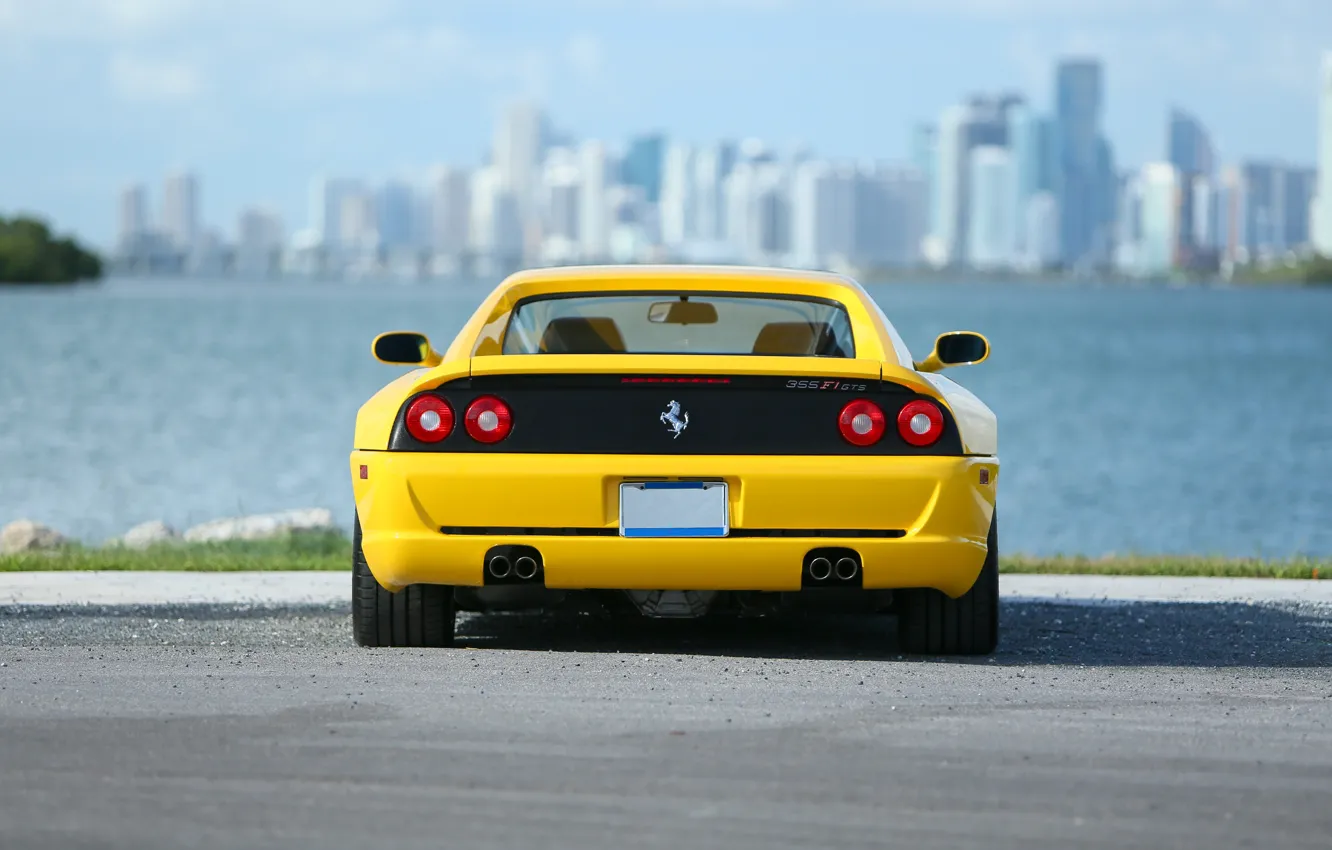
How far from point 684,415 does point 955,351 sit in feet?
4.72

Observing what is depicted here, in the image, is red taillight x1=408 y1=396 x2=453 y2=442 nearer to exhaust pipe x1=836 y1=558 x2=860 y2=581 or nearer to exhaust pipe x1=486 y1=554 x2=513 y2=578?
exhaust pipe x1=486 y1=554 x2=513 y2=578

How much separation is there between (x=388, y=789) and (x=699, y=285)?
325cm

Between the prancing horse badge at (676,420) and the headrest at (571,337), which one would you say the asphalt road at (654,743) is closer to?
the prancing horse badge at (676,420)

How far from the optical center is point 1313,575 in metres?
11.1

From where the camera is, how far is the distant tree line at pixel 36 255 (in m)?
145

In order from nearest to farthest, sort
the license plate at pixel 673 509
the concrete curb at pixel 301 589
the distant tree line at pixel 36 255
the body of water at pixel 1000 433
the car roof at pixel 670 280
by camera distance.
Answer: the license plate at pixel 673 509, the car roof at pixel 670 280, the concrete curb at pixel 301 589, the body of water at pixel 1000 433, the distant tree line at pixel 36 255

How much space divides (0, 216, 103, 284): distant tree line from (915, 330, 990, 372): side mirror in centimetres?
14333

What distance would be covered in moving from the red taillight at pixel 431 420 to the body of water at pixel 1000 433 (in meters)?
12.1

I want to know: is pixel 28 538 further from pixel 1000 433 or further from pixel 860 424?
pixel 1000 433

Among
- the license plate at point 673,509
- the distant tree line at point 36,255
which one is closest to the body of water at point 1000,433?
the license plate at point 673,509

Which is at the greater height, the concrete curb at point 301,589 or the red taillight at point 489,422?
the red taillight at point 489,422

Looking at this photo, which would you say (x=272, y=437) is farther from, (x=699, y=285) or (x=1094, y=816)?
(x=1094, y=816)

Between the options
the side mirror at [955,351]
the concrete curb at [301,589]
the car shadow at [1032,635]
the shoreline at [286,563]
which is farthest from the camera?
the shoreline at [286,563]

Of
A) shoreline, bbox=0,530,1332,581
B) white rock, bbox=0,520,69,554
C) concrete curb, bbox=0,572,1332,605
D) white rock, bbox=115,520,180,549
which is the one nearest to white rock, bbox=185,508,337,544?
white rock, bbox=115,520,180,549
